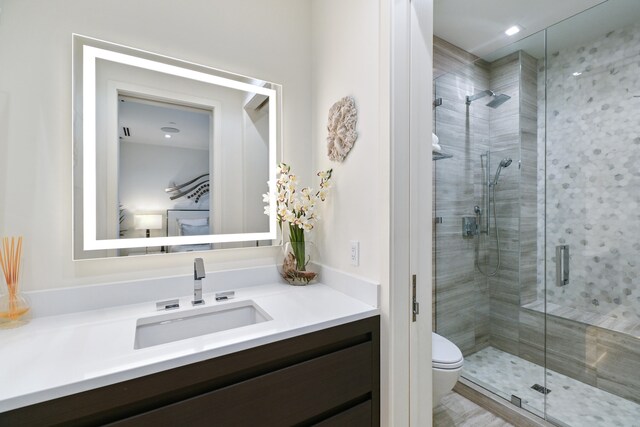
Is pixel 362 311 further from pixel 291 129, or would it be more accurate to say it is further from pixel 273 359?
pixel 291 129

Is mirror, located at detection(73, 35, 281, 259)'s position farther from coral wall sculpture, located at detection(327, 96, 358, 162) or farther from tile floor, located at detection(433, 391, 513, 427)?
tile floor, located at detection(433, 391, 513, 427)

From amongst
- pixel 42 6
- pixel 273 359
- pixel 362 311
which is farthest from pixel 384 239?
pixel 42 6

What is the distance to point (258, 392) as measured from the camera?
2.96 ft

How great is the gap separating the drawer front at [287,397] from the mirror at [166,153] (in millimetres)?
753

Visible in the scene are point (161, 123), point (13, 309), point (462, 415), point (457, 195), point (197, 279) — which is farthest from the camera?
point (457, 195)

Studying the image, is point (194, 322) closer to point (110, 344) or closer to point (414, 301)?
point (110, 344)

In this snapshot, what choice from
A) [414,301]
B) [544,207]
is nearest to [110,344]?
[414,301]

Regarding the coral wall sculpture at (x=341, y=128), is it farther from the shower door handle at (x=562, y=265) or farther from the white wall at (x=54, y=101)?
the shower door handle at (x=562, y=265)

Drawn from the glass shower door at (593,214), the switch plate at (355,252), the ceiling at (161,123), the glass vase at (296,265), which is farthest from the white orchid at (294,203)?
the glass shower door at (593,214)

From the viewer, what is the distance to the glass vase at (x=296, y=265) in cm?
153

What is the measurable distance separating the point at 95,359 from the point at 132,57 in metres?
1.21

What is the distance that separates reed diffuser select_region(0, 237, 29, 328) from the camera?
1007 mm

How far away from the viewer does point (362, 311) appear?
1.14 meters

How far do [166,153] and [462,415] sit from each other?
88.9 inches
